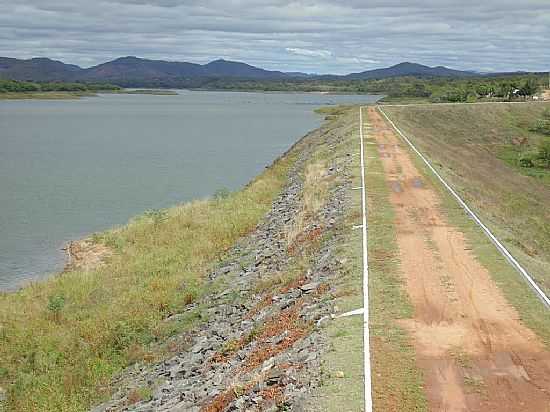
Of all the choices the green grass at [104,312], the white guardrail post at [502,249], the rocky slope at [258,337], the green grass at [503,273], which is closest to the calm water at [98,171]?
the green grass at [104,312]

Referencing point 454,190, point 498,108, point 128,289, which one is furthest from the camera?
point 498,108

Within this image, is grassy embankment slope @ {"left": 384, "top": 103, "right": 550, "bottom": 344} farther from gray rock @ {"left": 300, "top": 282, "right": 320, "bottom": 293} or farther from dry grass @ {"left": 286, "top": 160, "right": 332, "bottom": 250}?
dry grass @ {"left": 286, "top": 160, "right": 332, "bottom": 250}

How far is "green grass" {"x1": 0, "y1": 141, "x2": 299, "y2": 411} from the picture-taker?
17969 millimetres

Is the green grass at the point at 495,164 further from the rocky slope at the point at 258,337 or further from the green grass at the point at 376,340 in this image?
the rocky slope at the point at 258,337

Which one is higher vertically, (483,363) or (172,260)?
(483,363)

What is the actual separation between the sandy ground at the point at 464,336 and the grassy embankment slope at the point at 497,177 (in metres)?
0.52

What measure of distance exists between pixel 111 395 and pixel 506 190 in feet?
108

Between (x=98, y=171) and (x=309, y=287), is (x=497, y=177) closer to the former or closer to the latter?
(x=98, y=171)

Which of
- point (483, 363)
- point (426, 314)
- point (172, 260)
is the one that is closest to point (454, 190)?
point (172, 260)

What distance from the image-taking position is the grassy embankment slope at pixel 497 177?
18.4m

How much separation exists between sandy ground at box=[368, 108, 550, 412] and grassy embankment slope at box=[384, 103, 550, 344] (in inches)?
20.4

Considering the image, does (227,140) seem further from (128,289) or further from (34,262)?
(128,289)

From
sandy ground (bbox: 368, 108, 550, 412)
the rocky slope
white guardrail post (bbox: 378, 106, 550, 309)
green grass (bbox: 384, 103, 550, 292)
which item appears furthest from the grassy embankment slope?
the rocky slope

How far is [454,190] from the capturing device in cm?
3150
